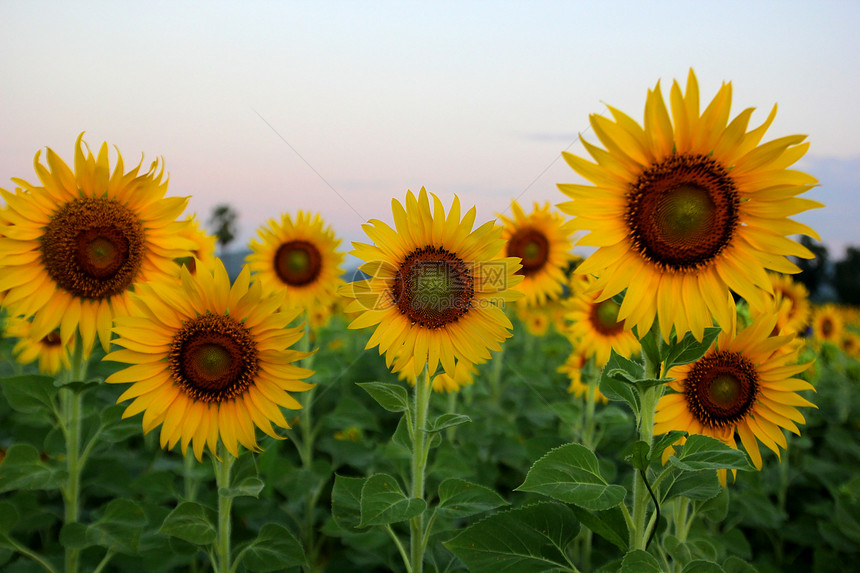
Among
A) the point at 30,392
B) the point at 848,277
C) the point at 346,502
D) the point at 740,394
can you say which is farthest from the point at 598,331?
the point at 848,277

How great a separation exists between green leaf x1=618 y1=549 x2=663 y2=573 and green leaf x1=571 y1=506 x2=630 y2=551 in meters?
0.22

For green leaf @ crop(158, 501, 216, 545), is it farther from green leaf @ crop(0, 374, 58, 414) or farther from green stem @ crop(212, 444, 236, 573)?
green leaf @ crop(0, 374, 58, 414)

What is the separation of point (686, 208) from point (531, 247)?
3.48 meters

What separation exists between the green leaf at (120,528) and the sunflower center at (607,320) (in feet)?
12.0

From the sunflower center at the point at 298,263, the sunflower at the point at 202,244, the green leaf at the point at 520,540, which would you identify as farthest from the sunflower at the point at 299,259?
the green leaf at the point at 520,540

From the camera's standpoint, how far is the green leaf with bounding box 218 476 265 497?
8.26 ft

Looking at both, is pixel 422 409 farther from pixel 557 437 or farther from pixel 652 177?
pixel 557 437

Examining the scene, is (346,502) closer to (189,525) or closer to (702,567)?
(189,525)

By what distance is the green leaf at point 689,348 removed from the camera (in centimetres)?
222

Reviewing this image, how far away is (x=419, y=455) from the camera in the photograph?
104 inches

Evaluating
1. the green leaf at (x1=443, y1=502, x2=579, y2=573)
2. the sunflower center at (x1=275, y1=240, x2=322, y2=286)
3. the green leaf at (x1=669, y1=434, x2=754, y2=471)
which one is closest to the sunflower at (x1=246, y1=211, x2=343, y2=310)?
the sunflower center at (x1=275, y1=240, x2=322, y2=286)

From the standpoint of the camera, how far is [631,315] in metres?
2.15

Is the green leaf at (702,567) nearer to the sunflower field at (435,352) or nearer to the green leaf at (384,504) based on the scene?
the sunflower field at (435,352)

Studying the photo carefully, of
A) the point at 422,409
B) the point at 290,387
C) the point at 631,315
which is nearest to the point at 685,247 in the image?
the point at 631,315
